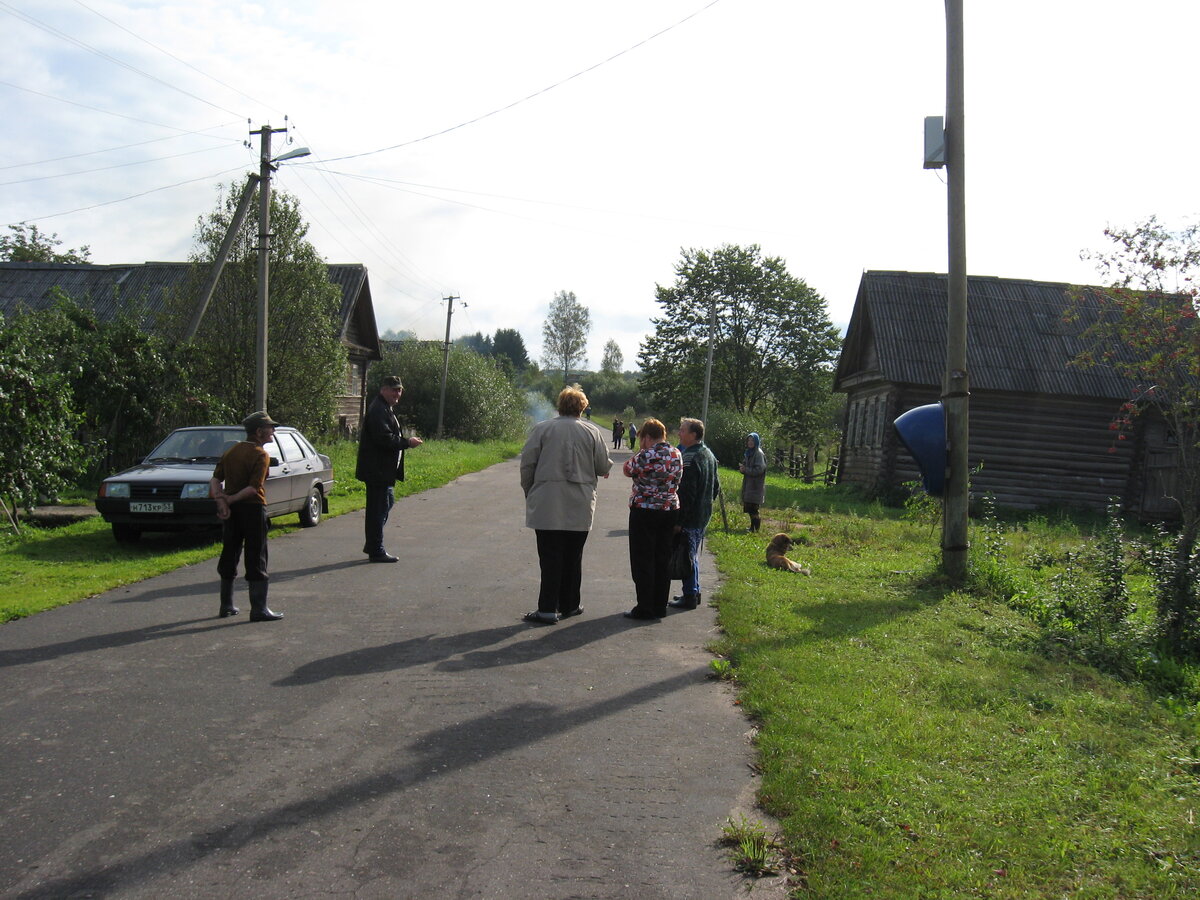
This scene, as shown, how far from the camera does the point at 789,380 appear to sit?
2250 inches

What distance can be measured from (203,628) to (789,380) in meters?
52.4

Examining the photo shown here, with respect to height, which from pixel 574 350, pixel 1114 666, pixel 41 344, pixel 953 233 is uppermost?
pixel 574 350

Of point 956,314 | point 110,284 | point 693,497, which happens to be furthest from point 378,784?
point 110,284

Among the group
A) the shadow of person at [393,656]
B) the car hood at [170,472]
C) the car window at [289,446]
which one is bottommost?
the shadow of person at [393,656]

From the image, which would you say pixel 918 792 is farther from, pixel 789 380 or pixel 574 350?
pixel 574 350

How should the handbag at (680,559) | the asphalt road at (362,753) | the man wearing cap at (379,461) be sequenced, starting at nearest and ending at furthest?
the asphalt road at (362,753) < the handbag at (680,559) < the man wearing cap at (379,461)

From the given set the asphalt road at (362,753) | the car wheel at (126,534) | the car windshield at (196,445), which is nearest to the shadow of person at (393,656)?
the asphalt road at (362,753)

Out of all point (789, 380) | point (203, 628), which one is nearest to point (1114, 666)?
point (203, 628)

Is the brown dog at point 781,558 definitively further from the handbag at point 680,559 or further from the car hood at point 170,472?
the car hood at point 170,472

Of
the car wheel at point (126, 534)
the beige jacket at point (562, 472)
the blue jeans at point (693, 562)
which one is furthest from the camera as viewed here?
the car wheel at point (126, 534)

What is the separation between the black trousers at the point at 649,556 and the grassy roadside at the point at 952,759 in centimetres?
68

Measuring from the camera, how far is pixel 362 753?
4.54 m

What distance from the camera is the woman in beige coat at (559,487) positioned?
758 cm

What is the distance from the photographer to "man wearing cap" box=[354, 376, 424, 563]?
10.3 metres
